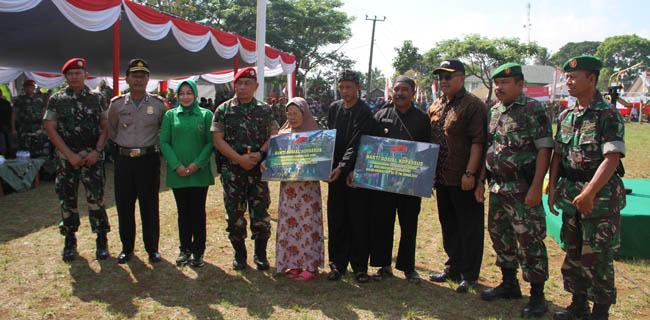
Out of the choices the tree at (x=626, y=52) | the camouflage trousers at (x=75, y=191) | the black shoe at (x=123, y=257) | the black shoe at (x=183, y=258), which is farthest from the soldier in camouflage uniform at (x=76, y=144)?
the tree at (x=626, y=52)

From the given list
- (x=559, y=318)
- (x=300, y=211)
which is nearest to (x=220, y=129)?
(x=300, y=211)

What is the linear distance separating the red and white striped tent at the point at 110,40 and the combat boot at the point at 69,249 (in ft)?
11.5

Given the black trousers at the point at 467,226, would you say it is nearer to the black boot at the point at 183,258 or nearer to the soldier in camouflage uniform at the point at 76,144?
the black boot at the point at 183,258

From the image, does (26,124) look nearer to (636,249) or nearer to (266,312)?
(266,312)

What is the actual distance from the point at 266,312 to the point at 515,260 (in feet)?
6.57

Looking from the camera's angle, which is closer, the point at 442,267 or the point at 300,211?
the point at 300,211

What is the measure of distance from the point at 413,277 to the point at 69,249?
11.4ft

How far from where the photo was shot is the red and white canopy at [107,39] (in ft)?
22.3

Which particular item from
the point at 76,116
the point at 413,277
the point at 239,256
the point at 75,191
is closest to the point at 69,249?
the point at 75,191

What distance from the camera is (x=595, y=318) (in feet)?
9.44

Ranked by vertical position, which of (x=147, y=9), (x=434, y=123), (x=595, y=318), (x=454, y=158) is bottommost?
(x=595, y=318)

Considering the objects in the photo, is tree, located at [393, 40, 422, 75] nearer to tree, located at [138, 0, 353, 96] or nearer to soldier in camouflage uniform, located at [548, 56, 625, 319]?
tree, located at [138, 0, 353, 96]

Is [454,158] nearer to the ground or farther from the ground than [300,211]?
farther from the ground

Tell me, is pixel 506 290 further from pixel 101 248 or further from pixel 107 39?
pixel 107 39
